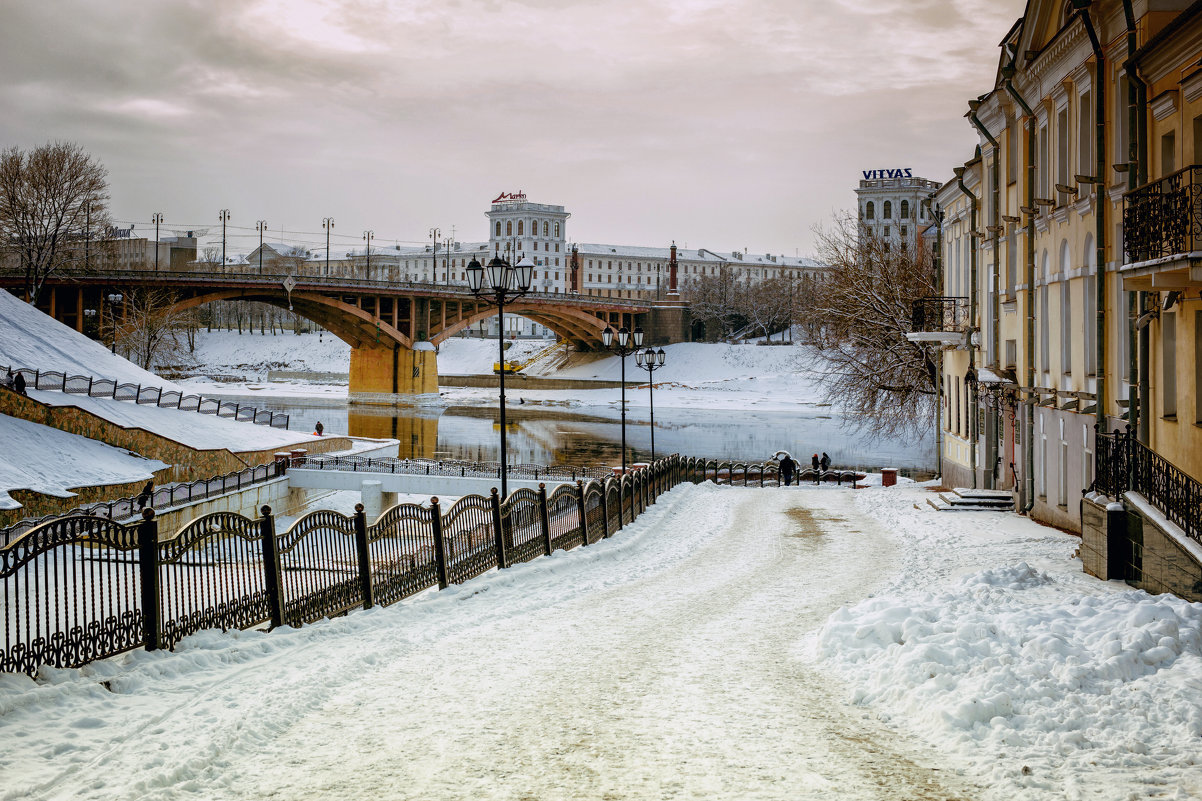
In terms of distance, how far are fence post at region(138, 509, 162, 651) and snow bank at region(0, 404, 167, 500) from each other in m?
18.3

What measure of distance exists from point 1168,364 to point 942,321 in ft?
51.7

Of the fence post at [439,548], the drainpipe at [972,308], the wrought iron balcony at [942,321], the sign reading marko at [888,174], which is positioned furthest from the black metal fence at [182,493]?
the sign reading marko at [888,174]

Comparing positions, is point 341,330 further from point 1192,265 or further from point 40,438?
point 1192,265

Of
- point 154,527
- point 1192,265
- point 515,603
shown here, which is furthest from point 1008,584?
point 154,527

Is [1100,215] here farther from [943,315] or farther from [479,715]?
[943,315]

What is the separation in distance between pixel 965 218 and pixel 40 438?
25.8m

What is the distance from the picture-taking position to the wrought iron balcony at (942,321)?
25.6 metres

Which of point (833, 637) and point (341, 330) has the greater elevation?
point (341, 330)

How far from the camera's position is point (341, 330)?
7219cm

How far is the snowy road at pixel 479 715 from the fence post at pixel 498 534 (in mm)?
2236

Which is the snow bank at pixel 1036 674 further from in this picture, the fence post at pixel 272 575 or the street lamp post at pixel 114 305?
the street lamp post at pixel 114 305

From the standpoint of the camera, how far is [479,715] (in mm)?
6547

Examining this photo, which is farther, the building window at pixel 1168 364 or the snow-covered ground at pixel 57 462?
the snow-covered ground at pixel 57 462

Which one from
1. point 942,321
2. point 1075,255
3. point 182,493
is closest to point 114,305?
point 182,493
